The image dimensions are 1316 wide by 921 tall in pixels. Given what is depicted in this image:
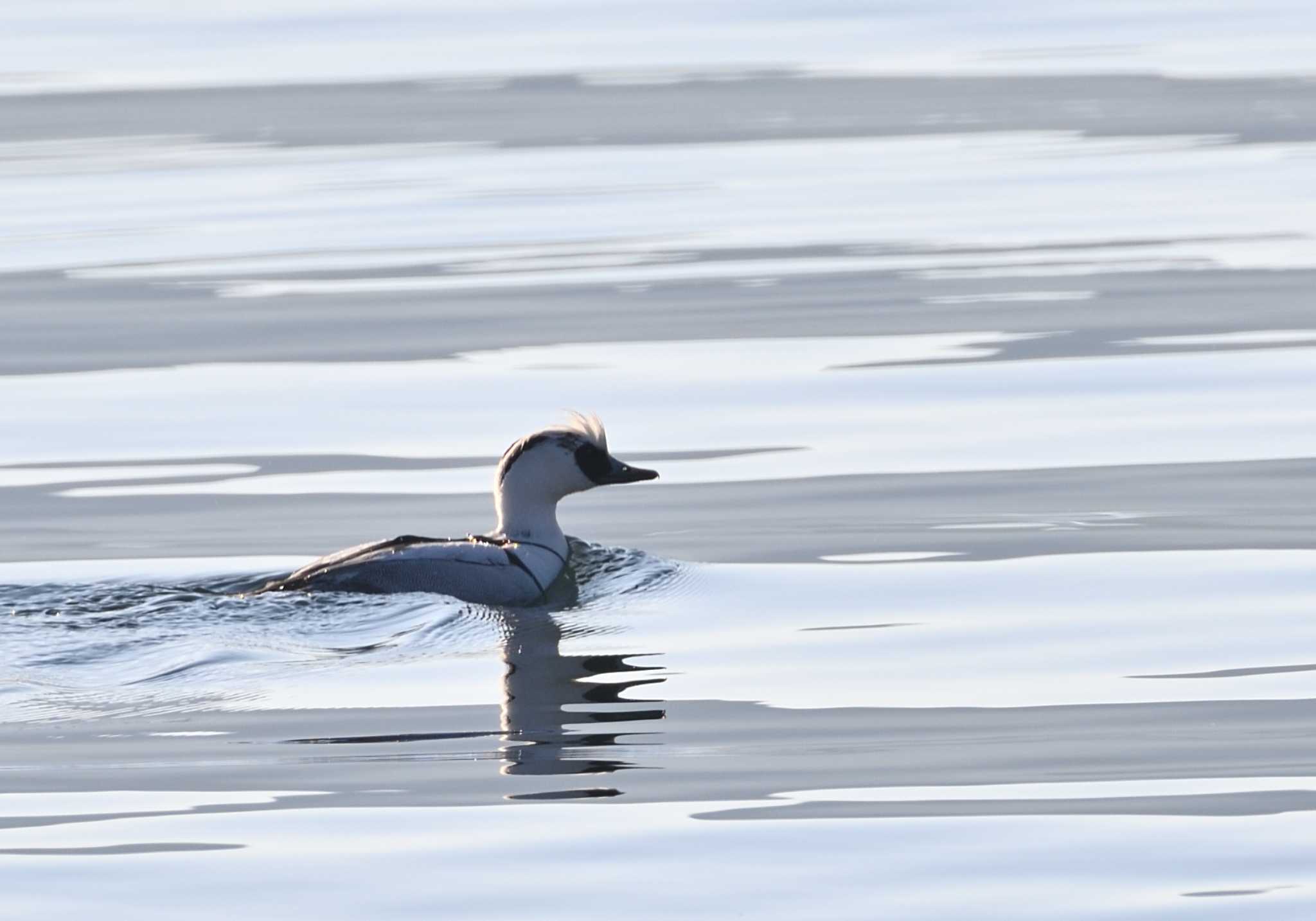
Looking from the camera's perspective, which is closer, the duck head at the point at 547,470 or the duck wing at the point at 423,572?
the duck wing at the point at 423,572

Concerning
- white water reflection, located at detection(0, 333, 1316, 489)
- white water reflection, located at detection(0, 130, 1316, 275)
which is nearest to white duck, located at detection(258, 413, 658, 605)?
white water reflection, located at detection(0, 333, 1316, 489)

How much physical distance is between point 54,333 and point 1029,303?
6.37 m

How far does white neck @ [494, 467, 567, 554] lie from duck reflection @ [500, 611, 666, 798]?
1.47 m

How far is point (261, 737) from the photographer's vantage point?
8.44 meters

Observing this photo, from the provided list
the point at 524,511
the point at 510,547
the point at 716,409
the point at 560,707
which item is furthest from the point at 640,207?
the point at 560,707

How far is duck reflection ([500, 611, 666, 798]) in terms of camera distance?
8141mm

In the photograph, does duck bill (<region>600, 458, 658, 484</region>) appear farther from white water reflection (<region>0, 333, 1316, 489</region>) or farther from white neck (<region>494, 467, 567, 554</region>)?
white water reflection (<region>0, 333, 1316, 489</region>)

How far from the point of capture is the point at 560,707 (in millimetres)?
8977

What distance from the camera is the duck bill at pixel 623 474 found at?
12.2m

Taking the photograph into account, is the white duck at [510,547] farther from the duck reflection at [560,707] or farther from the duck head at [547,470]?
the duck reflection at [560,707]

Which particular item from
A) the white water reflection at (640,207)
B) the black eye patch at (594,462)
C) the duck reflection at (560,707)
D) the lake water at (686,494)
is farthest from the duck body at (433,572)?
the white water reflection at (640,207)

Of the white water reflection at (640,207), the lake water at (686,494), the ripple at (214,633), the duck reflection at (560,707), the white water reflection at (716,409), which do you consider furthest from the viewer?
the white water reflection at (640,207)

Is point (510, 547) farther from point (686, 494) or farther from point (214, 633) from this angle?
point (214, 633)

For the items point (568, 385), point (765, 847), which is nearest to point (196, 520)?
point (568, 385)
